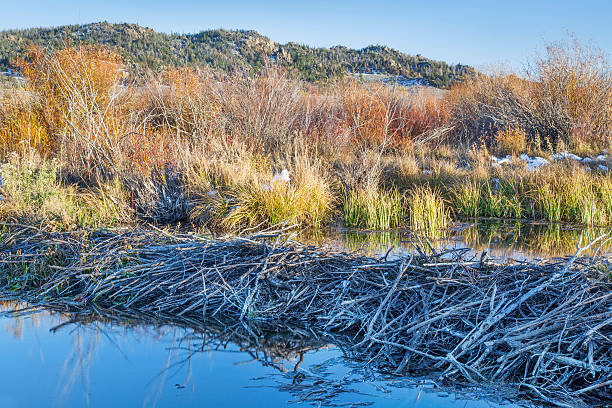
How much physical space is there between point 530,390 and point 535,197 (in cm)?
753

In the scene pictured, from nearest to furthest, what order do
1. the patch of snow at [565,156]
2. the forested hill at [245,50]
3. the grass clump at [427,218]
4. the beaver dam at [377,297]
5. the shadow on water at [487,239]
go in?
the beaver dam at [377,297], the shadow on water at [487,239], the grass clump at [427,218], the patch of snow at [565,156], the forested hill at [245,50]

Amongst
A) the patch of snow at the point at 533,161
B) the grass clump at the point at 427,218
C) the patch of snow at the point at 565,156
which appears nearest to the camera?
the grass clump at the point at 427,218

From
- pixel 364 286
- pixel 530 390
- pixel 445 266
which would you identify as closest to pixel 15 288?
pixel 364 286

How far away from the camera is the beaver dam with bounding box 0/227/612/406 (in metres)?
3.26

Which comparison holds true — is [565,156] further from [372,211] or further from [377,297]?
[377,297]

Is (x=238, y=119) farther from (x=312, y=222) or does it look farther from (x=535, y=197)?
(x=535, y=197)

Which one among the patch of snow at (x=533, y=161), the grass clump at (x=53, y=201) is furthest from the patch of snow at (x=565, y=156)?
the grass clump at (x=53, y=201)

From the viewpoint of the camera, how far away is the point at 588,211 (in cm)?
907

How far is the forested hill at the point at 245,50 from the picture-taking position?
1631 inches

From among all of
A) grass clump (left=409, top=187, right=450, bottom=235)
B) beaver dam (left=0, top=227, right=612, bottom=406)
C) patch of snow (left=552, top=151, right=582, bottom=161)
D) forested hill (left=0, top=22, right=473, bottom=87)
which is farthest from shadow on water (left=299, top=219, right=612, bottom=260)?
forested hill (left=0, top=22, right=473, bottom=87)

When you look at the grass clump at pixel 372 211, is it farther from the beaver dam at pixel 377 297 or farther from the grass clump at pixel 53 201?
the beaver dam at pixel 377 297

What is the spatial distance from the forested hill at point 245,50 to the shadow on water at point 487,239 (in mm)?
30469

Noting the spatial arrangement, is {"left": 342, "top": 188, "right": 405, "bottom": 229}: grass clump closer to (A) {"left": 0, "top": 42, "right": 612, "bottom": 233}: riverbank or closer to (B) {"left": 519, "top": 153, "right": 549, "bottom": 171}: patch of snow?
(A) {"left": 0, "top": 42, "right": 612, "bottom": 233}: riverbank

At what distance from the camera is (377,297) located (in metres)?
4.11
